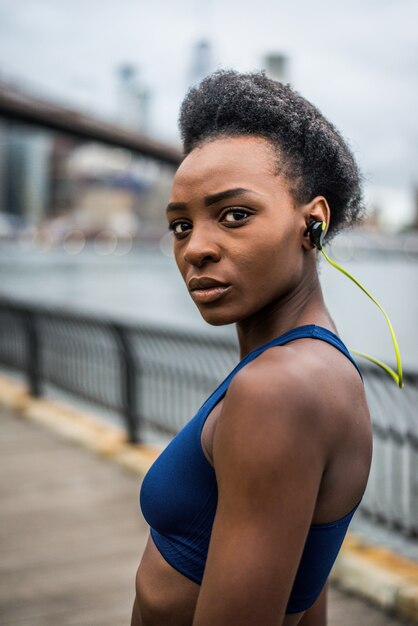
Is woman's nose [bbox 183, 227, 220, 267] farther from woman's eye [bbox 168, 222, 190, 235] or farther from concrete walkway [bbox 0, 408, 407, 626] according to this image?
concrete walkway [bbox 0, 408, 407, 626]

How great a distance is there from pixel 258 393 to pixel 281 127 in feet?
1.20

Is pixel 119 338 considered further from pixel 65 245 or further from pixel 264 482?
pixel 65 245

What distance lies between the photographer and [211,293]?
3.19ft

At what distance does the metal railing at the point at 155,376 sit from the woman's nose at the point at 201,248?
99.7 inches

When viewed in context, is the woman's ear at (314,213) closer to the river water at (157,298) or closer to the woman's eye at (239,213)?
the woman's eye at (239,213)

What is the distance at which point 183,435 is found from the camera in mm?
1021

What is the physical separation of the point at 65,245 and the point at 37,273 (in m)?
42.3

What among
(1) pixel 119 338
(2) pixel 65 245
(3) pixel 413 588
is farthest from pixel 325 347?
(2) pixel 65 245

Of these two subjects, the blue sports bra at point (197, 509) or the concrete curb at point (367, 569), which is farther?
the concrete curb at point (367, 569)

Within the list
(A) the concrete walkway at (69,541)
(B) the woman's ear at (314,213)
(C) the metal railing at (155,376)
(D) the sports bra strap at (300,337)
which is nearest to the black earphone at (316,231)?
(B) the woman's ear at (314,213)

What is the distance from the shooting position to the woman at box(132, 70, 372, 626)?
830 mm

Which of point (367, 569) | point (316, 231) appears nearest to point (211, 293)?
point (316, 231)

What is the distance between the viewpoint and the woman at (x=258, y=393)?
0.83 metres

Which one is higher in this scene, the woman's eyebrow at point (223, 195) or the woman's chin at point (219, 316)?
the woman's eyebrow at point (223, 195)
